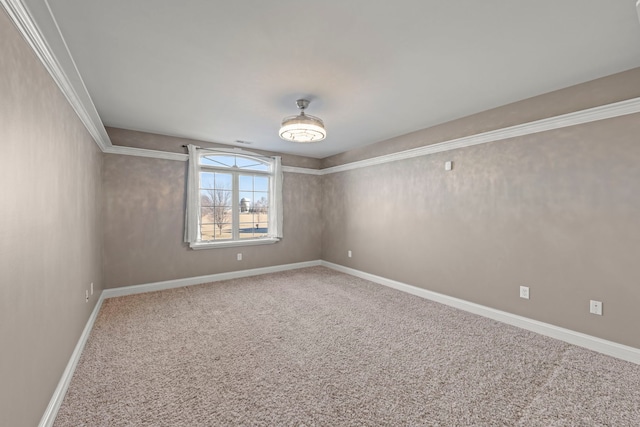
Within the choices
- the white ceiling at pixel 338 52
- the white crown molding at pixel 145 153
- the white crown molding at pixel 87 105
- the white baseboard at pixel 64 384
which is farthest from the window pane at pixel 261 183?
the white baseboard at pixel 64 384

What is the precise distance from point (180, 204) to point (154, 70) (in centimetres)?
255

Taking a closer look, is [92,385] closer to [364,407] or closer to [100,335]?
[100,335]

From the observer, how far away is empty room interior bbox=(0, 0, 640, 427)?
1.66 meters

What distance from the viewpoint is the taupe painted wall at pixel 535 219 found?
93.9 inches

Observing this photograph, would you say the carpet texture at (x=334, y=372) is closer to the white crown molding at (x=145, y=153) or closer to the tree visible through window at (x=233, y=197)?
the tree visible through window at (x=233, y=197)

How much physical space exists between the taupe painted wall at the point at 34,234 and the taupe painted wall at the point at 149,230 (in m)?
1.67

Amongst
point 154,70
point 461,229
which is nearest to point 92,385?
point 154,70

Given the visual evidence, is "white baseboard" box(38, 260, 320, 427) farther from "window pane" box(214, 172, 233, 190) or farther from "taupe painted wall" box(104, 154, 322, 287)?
"window pane" box(214, 172, 233, 190)

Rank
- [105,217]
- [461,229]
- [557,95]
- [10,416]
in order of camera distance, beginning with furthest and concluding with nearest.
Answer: [105,217] → [461,229] → [557,95] → [10,416]

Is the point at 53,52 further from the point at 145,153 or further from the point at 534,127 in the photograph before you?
the point at 534,127

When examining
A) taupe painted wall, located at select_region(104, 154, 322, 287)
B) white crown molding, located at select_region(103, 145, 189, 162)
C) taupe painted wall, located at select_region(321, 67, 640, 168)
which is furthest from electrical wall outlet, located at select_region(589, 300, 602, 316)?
white crown molding, located at select_region(103, 145, 189, 162)

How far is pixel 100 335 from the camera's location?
2768 millimetres

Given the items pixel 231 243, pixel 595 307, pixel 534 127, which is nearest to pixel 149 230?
pixel 231 243

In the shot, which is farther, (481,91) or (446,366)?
(481,91)
